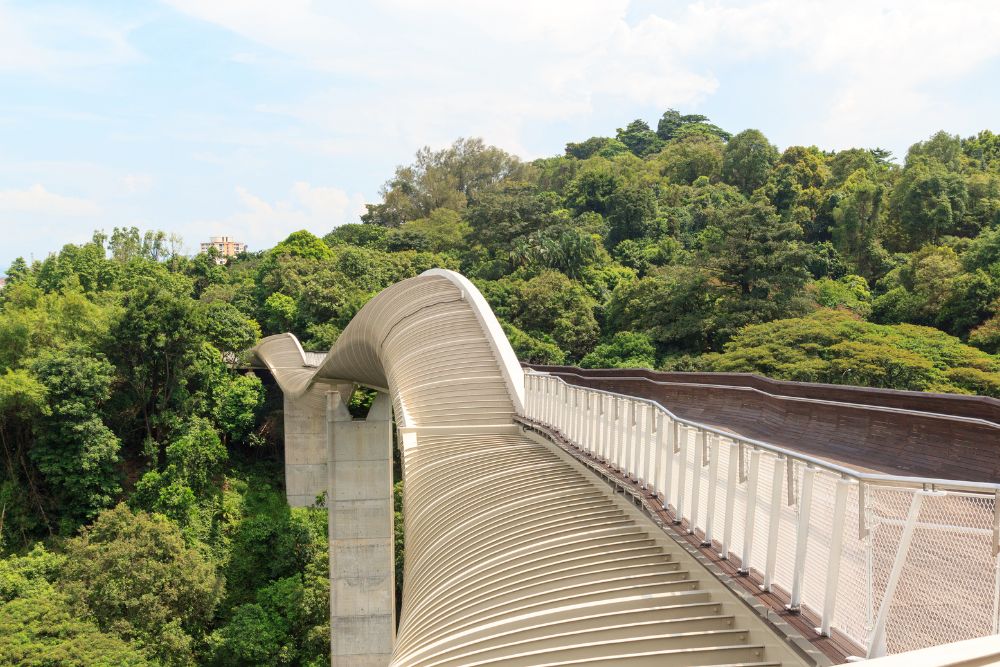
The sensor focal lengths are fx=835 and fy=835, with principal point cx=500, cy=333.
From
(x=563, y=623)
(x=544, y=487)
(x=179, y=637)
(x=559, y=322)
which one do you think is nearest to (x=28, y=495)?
(x=179, y=637)

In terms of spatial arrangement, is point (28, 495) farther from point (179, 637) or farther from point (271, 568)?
point (179, 637)

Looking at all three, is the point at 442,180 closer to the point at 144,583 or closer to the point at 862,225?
the point at 862,225

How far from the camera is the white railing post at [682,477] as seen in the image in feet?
20.0

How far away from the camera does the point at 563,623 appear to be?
5.23 meters

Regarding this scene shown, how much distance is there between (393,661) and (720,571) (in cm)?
263

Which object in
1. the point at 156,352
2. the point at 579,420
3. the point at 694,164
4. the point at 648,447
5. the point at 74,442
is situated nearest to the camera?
the point at 648,447

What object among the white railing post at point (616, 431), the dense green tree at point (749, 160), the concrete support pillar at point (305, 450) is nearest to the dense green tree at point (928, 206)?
the dense green tree at point (749, 160)

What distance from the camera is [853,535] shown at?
3695mm

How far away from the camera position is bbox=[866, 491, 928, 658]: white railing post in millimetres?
3180

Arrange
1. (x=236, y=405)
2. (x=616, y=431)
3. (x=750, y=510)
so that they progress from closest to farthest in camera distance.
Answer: (x=750, y=510) < (x=616, y=431) < (x=236, y=405)

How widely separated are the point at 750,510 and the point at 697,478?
995 mm

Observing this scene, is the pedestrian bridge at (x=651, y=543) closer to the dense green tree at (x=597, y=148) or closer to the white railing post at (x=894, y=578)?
the white railing post at (x=894, y=578)

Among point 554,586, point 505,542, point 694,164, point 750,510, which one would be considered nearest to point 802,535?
point 750,510

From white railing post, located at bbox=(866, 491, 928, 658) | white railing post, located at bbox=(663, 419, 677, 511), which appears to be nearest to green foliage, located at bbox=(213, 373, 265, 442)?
white railing post, located at bbox=(663, 419, 677, 511)
